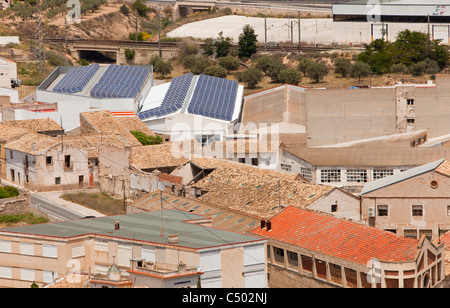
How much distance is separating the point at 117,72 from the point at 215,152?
2749 cm

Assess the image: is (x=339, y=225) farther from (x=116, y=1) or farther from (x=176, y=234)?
(x=116, y=1)

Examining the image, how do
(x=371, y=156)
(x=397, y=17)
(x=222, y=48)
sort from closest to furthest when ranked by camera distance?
(x=371, y=156) → (x=397, y=17) → (x=222, y=48)

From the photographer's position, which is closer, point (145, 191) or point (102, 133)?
point (145, 191)

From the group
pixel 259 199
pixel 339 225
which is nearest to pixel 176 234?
pixel 339 225

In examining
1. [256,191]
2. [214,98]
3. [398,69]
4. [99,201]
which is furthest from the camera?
[398,69]

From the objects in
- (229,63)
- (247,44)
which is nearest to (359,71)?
(229,63)

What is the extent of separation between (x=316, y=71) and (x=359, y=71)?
4324 mm

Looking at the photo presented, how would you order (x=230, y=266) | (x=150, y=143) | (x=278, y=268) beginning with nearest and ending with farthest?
1. (x=230, y=266)
2. (x=278, y=268)
3. (x=150, y=143)

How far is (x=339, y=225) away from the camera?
45.3 m

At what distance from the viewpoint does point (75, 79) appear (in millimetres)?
93938

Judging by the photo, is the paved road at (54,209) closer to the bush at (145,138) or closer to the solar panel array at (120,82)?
the bush at (145,138)

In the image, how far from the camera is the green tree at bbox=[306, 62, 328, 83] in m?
110

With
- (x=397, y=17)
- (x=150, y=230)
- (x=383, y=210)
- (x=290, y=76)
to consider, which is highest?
(x=397, y=17)

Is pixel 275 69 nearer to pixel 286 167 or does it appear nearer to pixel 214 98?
pixel 214 98
